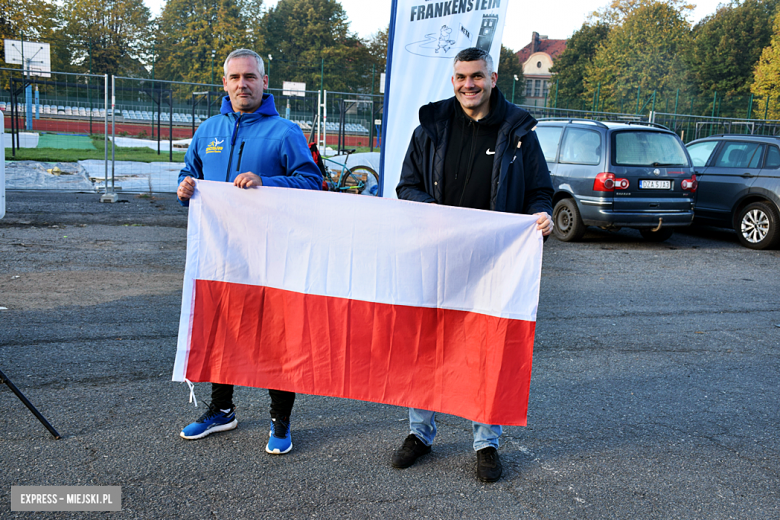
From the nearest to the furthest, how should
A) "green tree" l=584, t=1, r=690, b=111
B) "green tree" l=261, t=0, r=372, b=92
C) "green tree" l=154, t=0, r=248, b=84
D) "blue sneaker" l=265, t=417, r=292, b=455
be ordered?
1. "blue sneaker" l=265, t=417, r=292, b=455
2. "green tree" l=154, t=0, r=248, b=84
3. "green tree" l=584, t=1, r=690, b=111
4. "green tree" l=261, t=0, r=372, b=92

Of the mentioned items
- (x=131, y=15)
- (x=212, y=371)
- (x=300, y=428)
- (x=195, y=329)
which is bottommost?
(x=300, y=428)

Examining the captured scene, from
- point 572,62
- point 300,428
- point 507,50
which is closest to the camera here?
point 300,428

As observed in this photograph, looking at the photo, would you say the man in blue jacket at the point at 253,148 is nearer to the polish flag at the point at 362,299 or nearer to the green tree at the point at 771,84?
the polish flag at the point at 362,299

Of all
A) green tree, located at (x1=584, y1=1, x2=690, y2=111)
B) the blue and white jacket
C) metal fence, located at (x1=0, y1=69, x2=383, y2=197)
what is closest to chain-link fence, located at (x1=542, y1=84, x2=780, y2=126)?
green tree, located at (x1=584, y1=1, x2=690, y2=111)

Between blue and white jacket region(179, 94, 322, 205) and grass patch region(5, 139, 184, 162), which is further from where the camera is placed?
grass patch region(5, 139, 184, 162)

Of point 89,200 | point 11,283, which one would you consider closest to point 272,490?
point 11,283

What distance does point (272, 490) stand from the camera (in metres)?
3.07

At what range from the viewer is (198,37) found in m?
49.2

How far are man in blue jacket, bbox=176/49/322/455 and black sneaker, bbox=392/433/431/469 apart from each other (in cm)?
60

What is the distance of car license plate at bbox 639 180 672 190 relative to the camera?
989 cm

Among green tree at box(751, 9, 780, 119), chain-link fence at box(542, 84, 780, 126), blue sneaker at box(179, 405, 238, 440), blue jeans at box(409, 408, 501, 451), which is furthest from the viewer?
green tree at box(751, 9, 780, 119)

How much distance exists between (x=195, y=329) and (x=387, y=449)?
4.08ft

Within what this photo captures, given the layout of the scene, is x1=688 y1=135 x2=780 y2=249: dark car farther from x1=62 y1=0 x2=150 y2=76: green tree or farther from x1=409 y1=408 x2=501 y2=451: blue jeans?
x1=62 y1=0 x2=150 y2=76: green tree

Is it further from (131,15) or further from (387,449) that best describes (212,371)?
(131,15)
